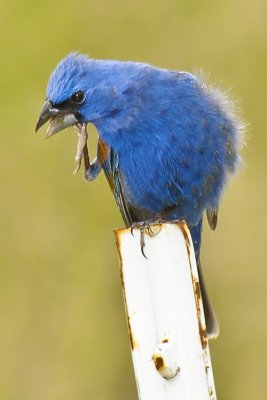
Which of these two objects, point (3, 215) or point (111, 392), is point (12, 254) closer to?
point (3, 215)

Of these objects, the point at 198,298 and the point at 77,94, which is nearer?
the point at 198,298

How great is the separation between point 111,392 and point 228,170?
2101mm

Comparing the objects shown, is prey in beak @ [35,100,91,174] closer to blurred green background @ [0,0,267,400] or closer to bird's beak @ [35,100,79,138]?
bird's beak @ [35,100,79,138]

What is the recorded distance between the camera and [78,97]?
5098mm

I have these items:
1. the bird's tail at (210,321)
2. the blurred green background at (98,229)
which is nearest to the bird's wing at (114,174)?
the bird's tail at (210,321)

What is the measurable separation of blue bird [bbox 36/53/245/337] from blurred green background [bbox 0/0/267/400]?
1.42m

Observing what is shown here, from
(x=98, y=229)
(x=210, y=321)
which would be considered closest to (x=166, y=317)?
(x=210, y=321)

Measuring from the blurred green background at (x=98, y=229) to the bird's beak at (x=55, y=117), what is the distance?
1.98 meters

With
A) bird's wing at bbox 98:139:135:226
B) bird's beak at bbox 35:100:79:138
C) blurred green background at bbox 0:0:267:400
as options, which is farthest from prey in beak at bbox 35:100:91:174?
blurred green background at bbox 0:0:267:400

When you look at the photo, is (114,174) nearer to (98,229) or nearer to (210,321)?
(210,321)

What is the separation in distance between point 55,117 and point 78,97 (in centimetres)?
13

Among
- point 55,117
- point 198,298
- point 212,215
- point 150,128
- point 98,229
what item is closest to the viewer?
point 198,298

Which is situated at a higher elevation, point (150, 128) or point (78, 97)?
point (78, 97)

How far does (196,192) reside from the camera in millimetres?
5449
